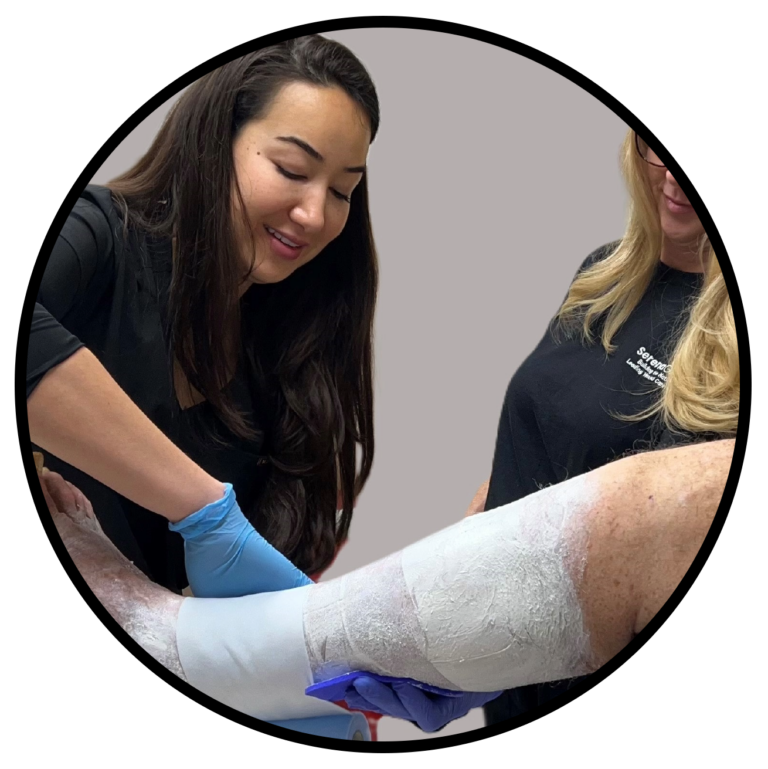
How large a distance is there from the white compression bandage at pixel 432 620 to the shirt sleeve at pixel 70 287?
0.39 metres

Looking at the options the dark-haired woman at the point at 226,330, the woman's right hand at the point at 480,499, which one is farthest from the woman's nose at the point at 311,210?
the woman's right hand at the point at 480,499

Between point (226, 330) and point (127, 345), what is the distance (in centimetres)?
14

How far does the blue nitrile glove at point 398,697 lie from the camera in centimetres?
115

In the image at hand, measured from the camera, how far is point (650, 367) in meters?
1.23

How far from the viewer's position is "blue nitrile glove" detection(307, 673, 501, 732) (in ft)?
3.78

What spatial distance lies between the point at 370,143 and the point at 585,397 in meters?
0.46

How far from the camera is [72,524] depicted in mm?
1263

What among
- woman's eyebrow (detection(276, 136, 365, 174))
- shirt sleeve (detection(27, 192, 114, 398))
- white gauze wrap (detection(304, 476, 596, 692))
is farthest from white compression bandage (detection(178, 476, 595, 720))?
woman's eyebrow (detection(276, 136, 365, 174))

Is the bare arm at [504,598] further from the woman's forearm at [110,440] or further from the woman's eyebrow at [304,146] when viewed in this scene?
the woman's eyebrow at [304,146]

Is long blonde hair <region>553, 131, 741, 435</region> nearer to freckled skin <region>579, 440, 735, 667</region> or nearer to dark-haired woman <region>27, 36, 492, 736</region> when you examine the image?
freckled skin <region>579, 440, 735, 667</region>

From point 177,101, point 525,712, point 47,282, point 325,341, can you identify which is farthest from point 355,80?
point 525,712

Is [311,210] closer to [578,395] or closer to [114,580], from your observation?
[578,395]

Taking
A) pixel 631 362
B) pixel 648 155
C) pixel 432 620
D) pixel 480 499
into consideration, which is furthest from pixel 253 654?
pixel 648 155

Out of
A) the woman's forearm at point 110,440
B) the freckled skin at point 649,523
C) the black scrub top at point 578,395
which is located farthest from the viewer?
the black scrub top at point 578,395
